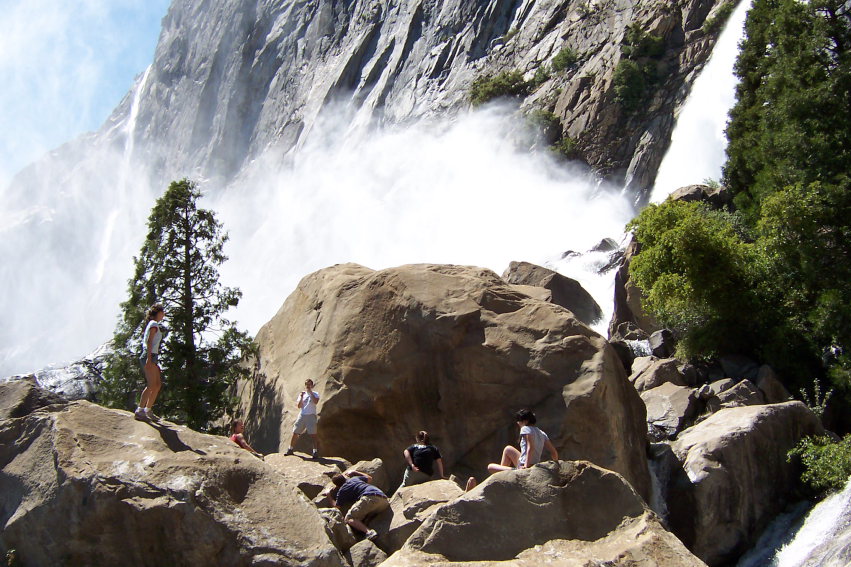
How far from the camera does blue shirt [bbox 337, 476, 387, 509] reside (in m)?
10.6

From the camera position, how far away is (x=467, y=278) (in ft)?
50.8

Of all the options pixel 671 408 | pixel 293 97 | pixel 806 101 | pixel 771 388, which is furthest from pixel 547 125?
pixel 293 97

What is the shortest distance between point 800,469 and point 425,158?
4301 centimetres

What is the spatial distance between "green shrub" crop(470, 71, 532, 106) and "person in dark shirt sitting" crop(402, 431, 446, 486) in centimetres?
4140

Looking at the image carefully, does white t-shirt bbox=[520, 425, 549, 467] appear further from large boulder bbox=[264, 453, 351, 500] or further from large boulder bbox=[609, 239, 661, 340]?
large boulder bbox=[609, 239, 661, 340]

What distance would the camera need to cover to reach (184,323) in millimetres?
19547

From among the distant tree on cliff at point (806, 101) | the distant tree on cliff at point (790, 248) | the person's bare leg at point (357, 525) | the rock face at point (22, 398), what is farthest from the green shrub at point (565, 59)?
the person's bare leg at point (357, 525)

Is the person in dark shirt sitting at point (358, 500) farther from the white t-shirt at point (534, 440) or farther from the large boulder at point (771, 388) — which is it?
the large boulder at point (771, 388)

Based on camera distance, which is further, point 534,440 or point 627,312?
point 627,312

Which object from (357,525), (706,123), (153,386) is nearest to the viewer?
(357,525)

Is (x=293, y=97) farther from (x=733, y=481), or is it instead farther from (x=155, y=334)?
(x=733, y=481)

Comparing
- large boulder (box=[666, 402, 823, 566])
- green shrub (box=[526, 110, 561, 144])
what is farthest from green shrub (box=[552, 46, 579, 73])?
large boulder (box=[666, 402, 823, 566])

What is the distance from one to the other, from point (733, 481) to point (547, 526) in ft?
19.4

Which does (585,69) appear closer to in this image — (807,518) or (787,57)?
(787,57)
